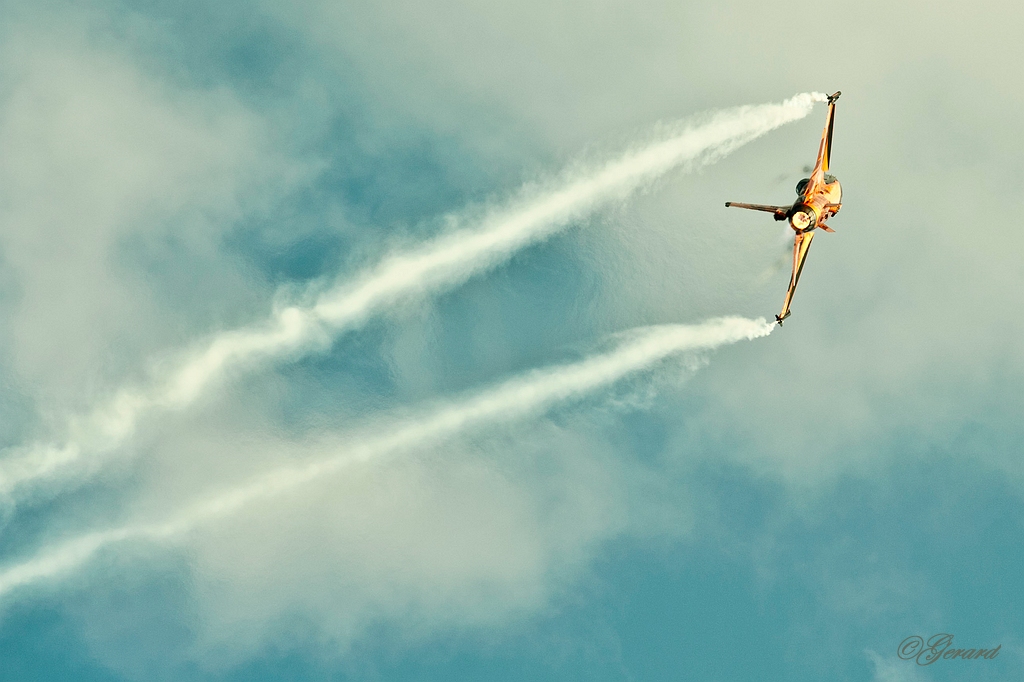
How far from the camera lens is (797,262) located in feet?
242

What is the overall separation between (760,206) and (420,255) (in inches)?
811

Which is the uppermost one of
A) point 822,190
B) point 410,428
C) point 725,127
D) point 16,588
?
point 725,127

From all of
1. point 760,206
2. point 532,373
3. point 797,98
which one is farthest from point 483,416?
point 797,98

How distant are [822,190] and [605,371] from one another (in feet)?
54.9

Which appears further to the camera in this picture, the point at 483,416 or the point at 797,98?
the point at 483,416

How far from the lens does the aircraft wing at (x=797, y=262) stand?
2889 inches

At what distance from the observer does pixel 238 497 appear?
78.6m

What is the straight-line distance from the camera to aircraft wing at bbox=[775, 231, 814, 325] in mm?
73375

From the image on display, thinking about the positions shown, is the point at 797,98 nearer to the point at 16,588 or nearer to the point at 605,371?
the point at 605,371

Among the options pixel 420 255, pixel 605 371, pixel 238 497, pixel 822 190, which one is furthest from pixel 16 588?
pixel 822 190

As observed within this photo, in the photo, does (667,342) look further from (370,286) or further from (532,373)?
(370,286)

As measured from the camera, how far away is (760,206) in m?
70.6

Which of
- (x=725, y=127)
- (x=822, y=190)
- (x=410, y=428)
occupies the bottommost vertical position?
(x=410, y=428)

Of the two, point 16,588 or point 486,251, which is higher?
point 486,251
